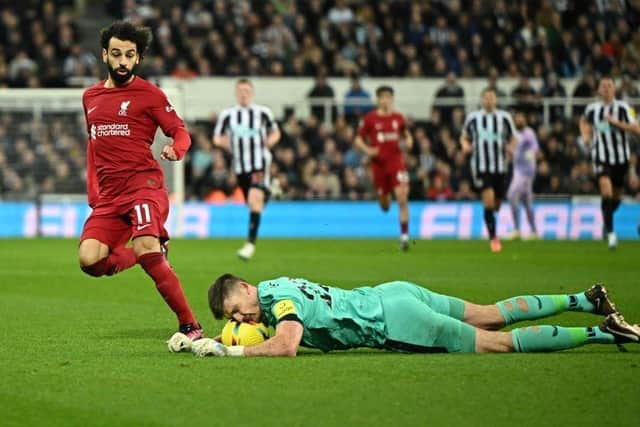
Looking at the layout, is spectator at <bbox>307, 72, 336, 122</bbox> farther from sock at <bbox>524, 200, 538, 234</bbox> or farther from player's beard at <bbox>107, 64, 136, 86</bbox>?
player's beard at <bbox>107, 64, 136, 86</bbox>

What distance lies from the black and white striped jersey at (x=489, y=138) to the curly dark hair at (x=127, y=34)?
39.0ft

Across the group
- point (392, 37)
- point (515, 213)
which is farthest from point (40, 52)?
point (515, 213)

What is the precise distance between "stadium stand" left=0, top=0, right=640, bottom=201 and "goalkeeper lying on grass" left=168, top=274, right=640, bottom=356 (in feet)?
53.3

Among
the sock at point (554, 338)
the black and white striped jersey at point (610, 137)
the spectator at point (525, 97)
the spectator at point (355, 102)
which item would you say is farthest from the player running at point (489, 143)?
the sock at point (554, 338)

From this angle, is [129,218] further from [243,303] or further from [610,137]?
[610,137]

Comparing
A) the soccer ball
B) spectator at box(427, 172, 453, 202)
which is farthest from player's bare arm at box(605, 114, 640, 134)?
the soccer ball

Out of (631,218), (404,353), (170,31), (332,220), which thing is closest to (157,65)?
(170,31)

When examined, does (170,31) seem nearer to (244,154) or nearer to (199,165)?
(199,165)

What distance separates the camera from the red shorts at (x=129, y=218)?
867 cm

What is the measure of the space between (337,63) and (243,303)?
19.6 metres

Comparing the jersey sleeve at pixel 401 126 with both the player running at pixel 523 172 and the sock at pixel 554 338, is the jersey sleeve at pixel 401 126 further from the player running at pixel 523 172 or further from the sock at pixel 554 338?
the sock at pixel 554 338

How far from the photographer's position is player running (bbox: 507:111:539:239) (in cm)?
2250

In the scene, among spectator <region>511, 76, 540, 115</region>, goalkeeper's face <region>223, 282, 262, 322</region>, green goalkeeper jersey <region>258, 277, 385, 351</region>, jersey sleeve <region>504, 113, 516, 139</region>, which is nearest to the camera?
green goalkeeper jersey <region>258, 277, 385, 351</region>

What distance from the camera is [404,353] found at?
8.06m
